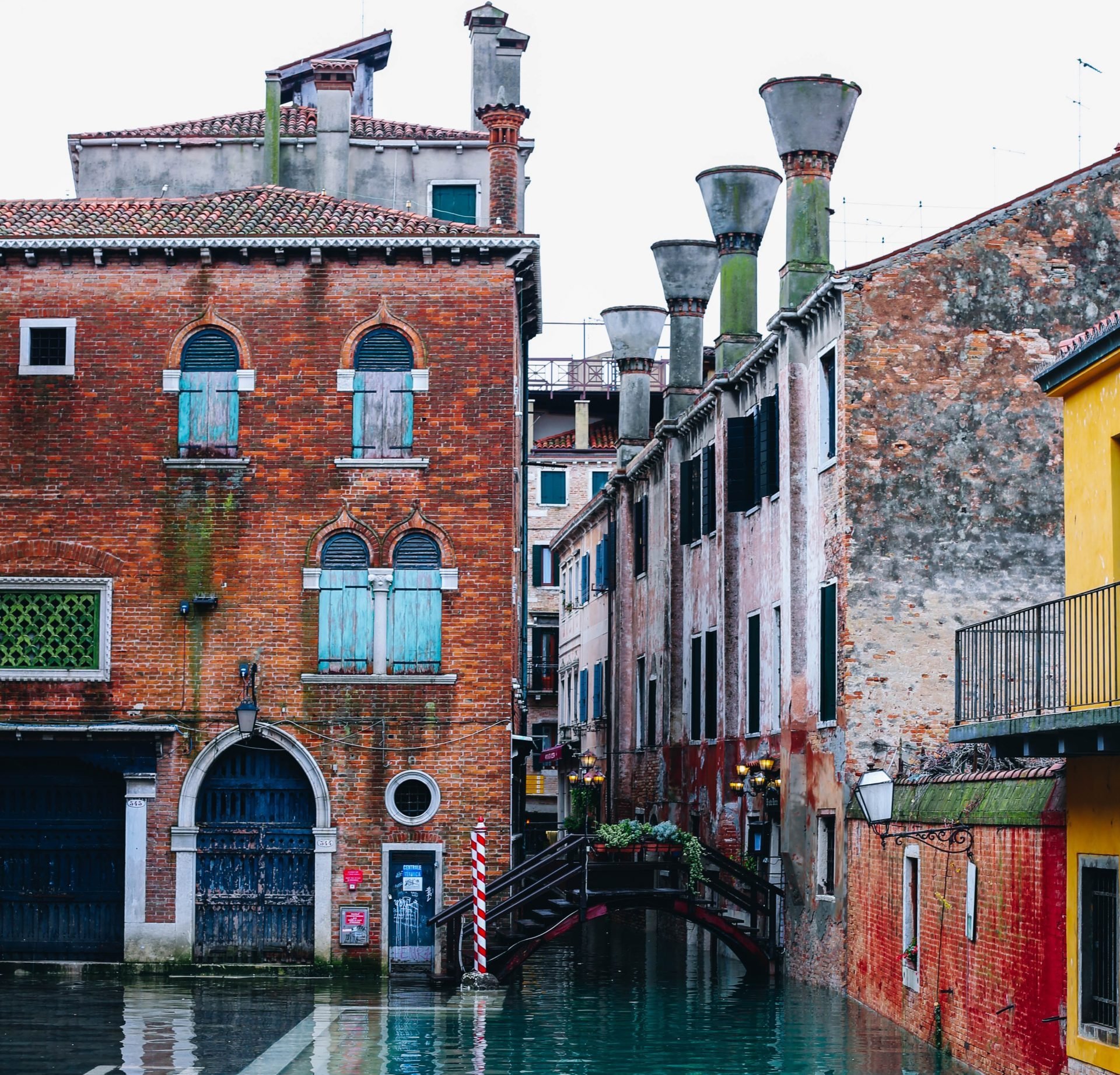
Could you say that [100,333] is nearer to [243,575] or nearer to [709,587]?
[243,575]

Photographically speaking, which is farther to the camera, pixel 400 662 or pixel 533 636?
pixel 533 636

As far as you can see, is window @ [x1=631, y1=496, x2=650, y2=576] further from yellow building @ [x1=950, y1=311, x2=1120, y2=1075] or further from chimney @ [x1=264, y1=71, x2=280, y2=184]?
yellow building @ [x1=950, y1=311, x2=1120, y2=1075]

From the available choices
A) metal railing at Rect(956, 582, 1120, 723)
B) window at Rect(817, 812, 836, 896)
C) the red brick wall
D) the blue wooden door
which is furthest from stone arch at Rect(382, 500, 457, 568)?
metal railing at Rect(956, 582, 1120, 723)

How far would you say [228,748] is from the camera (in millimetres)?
26094

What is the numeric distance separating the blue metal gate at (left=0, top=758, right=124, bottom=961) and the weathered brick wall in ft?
2.65

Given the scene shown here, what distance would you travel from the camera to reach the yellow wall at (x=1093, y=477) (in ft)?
48.8

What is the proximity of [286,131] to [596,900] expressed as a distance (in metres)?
17.3

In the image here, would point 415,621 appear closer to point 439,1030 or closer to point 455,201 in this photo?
point 439,1030

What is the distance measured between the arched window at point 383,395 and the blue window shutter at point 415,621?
1728mm

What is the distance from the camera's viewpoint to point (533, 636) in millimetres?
61625

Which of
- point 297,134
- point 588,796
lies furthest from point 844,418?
point 588,796

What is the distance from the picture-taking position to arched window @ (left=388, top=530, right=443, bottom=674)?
86.2 feet

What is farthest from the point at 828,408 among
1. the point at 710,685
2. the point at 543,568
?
the point at 543,568

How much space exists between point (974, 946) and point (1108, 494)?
499 cm
